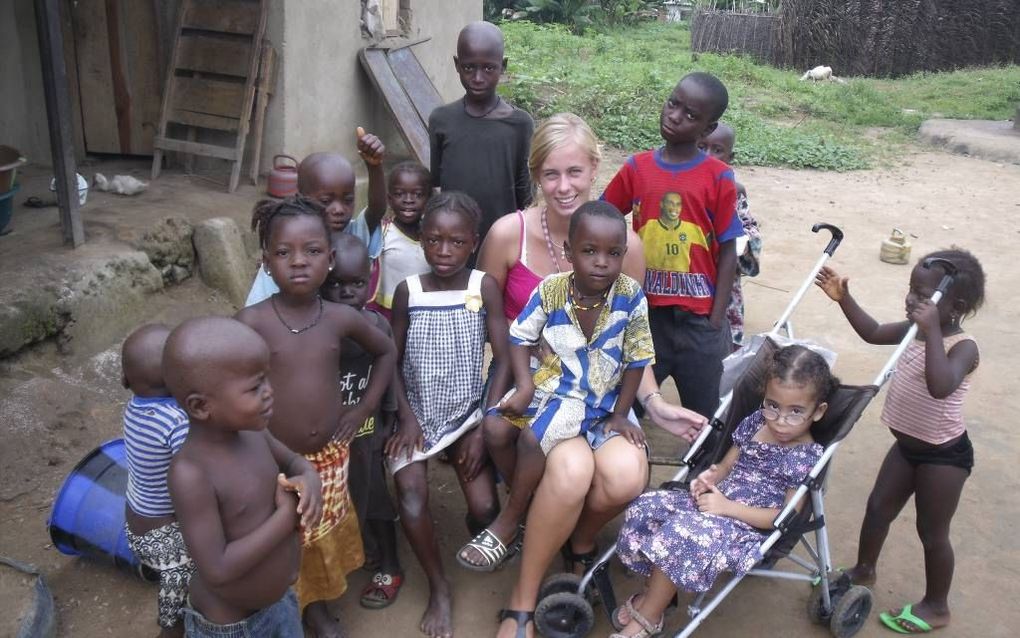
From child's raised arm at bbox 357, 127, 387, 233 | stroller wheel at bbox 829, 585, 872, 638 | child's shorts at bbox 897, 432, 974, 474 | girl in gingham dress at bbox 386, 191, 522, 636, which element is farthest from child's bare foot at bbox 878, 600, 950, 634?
child's raised arm at bbox 357, 127, 387, 233

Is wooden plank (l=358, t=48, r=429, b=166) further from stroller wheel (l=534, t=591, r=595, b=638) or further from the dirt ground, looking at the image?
stroller wheel (l=534, t=591, r=595, b=638)

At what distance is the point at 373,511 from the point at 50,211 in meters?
3.27

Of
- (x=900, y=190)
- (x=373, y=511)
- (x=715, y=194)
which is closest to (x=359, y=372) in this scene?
(x=373, y=511)

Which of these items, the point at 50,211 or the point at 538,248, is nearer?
the point at 538,248

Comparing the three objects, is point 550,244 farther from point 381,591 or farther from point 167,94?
point 167,94

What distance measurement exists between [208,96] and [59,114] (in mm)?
1504

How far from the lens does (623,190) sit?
11.2 ft

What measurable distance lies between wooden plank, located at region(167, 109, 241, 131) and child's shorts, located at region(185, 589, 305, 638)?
162 inches

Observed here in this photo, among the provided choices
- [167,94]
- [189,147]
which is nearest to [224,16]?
[167,94]

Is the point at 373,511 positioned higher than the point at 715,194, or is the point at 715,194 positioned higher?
the point at 715,194

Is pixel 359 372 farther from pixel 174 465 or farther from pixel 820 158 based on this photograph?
pixel 820 158

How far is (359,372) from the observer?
2.91 m

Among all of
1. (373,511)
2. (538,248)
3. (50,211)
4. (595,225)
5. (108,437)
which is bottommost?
(108,437)

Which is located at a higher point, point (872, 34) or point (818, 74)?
point (872, 34)
